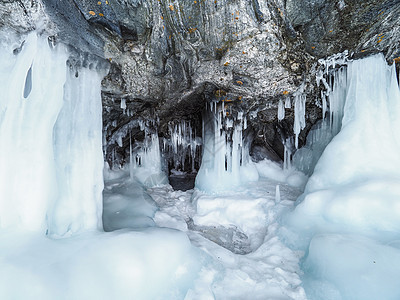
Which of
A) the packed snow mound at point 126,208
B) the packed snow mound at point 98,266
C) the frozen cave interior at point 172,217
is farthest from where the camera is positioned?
the packed snow mound at point 126,208

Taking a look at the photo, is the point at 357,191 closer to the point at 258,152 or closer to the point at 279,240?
the point at 279,240

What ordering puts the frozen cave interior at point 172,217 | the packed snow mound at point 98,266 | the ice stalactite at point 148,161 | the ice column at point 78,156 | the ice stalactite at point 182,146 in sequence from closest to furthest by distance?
the packed snow mound at point 98,266
the frozen cave interior at point 172,217
the ice column at point 78,156
the ice stalactite at point 148,161
the ice stalactite at point 182,146

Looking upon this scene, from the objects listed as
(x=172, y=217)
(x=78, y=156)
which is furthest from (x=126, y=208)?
(x=78, y=156)

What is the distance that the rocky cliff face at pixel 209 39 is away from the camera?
3725mm

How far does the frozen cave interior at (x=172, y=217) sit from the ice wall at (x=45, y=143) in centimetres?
2

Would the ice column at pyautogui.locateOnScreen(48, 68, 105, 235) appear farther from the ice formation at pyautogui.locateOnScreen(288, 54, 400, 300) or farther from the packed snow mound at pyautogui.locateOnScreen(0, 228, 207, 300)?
the ice formation at pyautogui.locateOnScreen(288, 54, 400, 300)

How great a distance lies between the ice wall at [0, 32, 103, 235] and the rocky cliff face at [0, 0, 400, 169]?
0.52 meters

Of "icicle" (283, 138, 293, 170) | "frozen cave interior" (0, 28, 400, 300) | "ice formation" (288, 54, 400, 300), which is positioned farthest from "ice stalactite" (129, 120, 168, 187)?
"ice formation" (288, 54, 400, 300)

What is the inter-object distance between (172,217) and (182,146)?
6.57 meters

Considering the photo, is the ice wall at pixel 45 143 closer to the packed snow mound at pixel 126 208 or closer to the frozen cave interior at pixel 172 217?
the frozen cave interior at pixel 172 217

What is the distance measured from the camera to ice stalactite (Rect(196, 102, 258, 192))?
25.4ft

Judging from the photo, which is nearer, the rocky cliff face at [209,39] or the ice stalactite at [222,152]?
the rocky cliff face at [209,39]

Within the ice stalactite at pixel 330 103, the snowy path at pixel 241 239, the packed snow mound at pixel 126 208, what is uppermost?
the ice stalactite at pixel 330 103

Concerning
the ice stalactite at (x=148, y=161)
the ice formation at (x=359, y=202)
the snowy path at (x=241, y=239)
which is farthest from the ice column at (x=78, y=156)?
the ice stalactite at (x=148, y=161)
